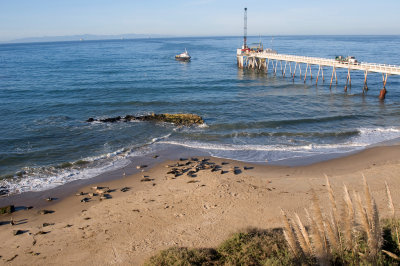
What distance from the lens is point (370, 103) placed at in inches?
1617

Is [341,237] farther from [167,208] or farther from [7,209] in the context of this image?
[7,209]

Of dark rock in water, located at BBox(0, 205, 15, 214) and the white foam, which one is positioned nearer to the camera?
dark rock in water, located at BBox(0, 205, 15, 214)

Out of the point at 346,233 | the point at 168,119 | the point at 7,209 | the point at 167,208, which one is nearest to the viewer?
the point at 346,233

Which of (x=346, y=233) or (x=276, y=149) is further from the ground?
(x=346, y=233)

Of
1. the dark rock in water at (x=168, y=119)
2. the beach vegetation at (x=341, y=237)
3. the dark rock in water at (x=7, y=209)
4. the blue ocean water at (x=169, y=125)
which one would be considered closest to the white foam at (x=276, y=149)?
the blue ocean water at (x=169, y=125)

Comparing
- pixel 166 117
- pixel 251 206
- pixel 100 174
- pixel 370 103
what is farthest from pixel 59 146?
pixel 370 103

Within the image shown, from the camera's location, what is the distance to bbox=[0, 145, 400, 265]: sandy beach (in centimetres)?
1388

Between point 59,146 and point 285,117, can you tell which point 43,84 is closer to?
point 59,146

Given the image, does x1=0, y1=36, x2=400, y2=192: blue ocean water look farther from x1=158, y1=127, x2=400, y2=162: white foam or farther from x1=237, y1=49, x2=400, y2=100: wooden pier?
x1=237, y1=49, x2=400, y2=100: wooden pier

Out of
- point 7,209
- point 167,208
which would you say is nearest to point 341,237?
point 167,208

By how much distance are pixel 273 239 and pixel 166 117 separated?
2346 centimetres

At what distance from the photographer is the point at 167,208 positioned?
56.0 ft

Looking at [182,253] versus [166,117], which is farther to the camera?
[166,117]

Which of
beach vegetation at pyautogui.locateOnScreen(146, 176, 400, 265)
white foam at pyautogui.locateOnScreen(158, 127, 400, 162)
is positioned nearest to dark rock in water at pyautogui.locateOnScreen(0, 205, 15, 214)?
beach vegetation at pyautogui.locateOnScreen(146, 176, 400, 265)
